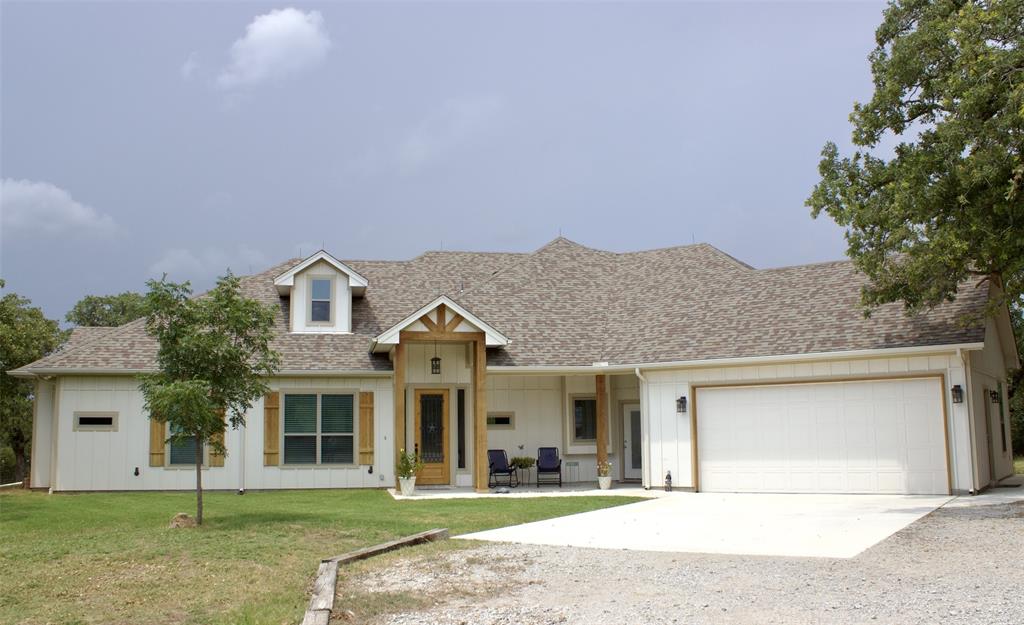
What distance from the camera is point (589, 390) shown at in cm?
2234

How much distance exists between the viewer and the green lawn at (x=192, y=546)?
26.3ft

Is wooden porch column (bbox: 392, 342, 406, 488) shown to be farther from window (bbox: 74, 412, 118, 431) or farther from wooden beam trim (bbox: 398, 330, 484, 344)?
window (bbox: 74, 412, 118, 431)

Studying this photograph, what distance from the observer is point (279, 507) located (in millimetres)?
16500

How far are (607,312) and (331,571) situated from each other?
15842 mm

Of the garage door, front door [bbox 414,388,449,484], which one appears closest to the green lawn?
front door [bbox 414,388,449,484]

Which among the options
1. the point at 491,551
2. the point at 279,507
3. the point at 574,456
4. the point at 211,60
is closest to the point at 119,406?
the point at 279,507

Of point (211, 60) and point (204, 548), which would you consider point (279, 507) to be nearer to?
point (204, 548)

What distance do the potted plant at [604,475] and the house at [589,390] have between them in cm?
56

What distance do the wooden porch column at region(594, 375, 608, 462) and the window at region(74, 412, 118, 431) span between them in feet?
36.4

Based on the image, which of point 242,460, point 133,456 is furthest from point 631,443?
point 133,456

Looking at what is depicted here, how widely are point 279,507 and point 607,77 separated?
1146 cm

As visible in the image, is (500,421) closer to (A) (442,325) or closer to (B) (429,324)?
(A) (442,325)

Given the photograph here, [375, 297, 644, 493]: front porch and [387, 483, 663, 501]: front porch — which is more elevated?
[375, 297, 644, 493]: front porch

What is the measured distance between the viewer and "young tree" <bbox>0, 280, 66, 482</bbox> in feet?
75.0
